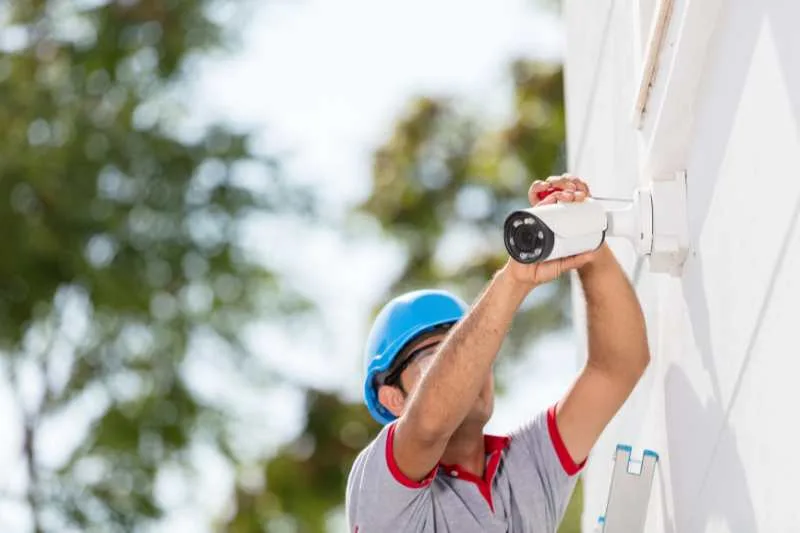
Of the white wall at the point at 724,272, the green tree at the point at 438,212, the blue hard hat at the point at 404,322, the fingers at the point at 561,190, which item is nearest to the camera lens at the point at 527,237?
the fingers at the point at 561,190

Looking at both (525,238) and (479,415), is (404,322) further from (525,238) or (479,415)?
(525,238)

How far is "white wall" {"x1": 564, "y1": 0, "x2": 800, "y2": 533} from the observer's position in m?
2.41

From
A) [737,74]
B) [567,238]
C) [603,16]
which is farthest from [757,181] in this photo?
[603,16]

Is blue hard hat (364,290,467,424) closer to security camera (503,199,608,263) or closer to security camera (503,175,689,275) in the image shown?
security camera (503,175,689,275)

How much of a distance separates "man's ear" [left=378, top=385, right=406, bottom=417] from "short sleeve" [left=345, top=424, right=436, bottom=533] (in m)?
0.36

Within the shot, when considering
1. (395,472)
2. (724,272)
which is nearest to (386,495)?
(395,472)

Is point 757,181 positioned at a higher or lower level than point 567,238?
higher

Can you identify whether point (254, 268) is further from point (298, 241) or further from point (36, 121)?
point (36, 121)

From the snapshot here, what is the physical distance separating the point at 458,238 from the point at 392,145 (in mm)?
1137

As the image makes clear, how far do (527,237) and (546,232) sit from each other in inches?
1.8

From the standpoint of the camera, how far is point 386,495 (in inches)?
129

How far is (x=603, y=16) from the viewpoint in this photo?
4496 millimetres

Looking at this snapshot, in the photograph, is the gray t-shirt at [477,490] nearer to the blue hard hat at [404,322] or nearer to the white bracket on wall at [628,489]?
Result: the white bracket on wall at [628,489]

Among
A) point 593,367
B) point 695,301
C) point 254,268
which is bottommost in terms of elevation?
point 254,268
